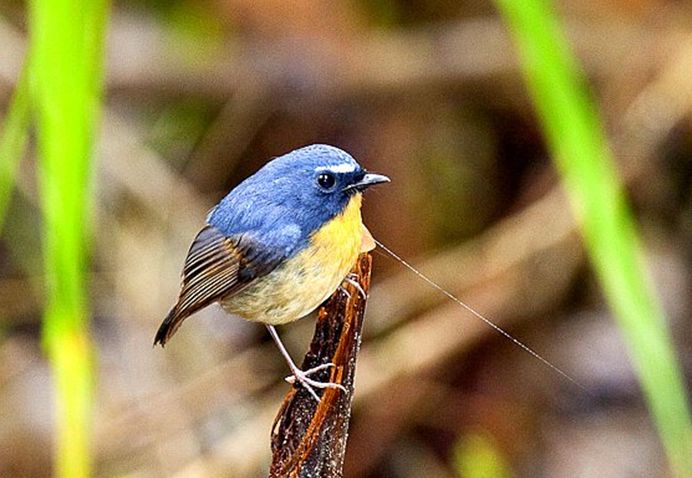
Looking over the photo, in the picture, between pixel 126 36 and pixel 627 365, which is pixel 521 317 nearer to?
pixel 627 365

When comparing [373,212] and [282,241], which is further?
[373,212]

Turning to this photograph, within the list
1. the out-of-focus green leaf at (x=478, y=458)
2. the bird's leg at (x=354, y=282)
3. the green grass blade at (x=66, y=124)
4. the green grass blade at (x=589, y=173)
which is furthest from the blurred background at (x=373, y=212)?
the bird's leg at (x=354, y=282)

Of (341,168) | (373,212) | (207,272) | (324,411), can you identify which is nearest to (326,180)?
(341,168)

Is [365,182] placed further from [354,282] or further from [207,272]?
[207,272]

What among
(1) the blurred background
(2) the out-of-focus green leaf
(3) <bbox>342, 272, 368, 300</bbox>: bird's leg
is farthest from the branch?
(1) the blurred background

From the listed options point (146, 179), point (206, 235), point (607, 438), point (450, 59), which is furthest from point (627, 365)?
point (206, 235)
